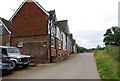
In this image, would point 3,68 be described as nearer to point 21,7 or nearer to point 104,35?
point 21,7

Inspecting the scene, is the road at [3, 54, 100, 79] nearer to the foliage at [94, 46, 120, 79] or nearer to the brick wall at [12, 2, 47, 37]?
the foliage at [94, 46, 120, 79]

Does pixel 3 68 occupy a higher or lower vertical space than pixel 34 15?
lower

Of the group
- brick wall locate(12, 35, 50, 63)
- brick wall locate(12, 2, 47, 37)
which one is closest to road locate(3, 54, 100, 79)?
brick wall locate(12, 35, 50, 63)

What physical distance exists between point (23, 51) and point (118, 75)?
54.3 feet

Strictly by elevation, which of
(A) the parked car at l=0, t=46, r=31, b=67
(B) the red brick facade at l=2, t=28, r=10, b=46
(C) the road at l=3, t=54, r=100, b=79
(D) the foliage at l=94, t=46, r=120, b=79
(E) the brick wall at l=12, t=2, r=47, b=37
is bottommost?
(C) the road at l=3, t=54, r=100, b=79

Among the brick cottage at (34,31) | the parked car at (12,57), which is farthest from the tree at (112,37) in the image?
the parked car at (12,57)

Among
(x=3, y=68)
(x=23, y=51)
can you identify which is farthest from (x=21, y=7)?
(x=3, y=68)

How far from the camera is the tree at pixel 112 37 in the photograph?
6516cm

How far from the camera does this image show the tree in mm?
65162

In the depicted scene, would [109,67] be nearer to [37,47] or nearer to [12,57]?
[12,57]

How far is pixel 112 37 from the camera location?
69188 mm

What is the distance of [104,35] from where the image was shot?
7288 centimetres

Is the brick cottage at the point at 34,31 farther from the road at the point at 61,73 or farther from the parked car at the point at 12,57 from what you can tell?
the road at the point at 61,73

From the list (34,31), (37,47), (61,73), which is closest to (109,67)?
(61,73)
